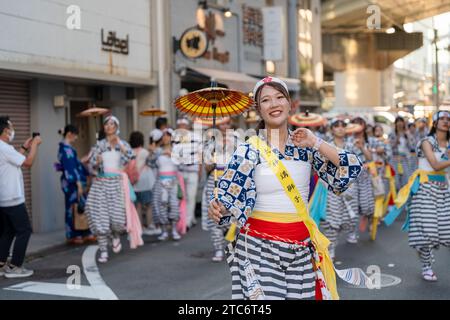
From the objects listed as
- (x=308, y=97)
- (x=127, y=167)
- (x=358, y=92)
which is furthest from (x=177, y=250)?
(x=358, y=92)

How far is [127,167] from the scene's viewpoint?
374 inches

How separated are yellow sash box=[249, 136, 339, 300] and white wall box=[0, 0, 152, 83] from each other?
271 inches

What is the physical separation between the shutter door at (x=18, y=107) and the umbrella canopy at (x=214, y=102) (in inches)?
247

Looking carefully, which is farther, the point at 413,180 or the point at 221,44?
the point at 221,44

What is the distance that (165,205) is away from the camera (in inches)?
407

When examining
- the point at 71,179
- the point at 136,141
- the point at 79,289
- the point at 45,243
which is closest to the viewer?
the point at 79,289

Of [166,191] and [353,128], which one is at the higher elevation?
[353,128]

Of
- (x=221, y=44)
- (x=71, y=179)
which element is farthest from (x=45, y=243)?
(x=221, y=44)

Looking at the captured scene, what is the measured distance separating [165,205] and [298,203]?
266 inches

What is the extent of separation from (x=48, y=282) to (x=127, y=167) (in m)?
2.67

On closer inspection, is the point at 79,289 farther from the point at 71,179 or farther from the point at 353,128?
the point at 353,128

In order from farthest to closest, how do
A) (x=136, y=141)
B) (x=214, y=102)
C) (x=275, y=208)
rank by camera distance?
(x=136, y=141), (x=214, y=102), (x=275, y=208)

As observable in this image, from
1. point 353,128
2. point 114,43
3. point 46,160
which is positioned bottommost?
point 46,160
